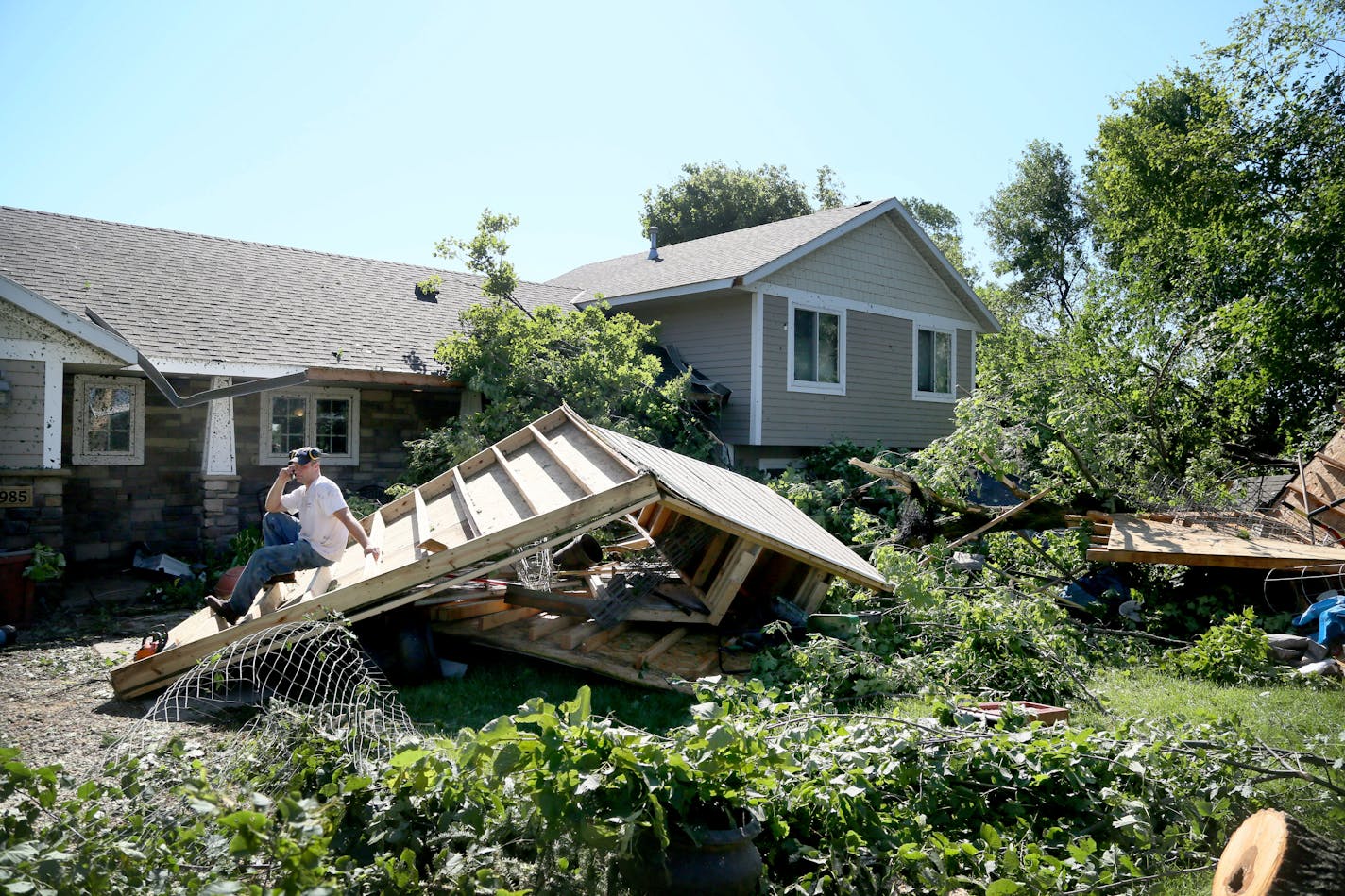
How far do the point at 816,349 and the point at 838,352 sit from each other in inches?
24.4

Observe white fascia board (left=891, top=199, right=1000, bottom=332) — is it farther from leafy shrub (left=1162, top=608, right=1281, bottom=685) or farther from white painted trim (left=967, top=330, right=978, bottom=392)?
leafy shrub (left=1162, top=608, right=1281, bottom=685)

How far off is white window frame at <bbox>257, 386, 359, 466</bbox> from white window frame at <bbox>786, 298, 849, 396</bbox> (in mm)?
7381

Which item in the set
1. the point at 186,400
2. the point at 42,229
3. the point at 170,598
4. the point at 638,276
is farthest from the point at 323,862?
the point at 638,276

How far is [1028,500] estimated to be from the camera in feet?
28.8

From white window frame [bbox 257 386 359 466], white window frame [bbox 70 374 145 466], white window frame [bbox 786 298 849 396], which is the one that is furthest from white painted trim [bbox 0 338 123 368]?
white window frame [bbox 786 298 849 396]

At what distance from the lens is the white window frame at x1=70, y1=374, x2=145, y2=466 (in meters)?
11.4

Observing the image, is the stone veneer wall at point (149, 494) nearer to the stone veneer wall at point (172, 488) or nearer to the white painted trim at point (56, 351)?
the stone veneer wall at point (172, 488)

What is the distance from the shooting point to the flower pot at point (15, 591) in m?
8.52

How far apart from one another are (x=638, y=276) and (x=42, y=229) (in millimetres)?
9976

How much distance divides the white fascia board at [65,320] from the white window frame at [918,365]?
14.0 metres

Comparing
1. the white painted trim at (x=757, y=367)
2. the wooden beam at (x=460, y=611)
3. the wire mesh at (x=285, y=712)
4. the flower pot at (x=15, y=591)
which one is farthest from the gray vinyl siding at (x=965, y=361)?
the flower pot at (x=15, y=591)

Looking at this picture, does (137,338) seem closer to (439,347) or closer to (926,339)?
(439,347)

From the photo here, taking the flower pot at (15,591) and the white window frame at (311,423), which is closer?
the flower pot at (15,591)

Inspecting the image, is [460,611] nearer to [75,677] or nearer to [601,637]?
[601,637]
